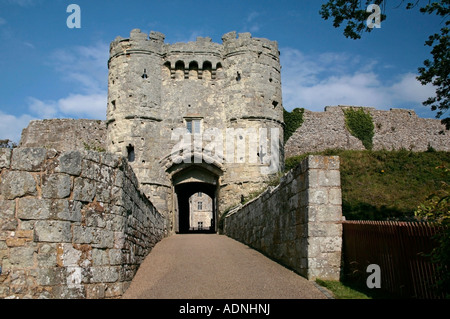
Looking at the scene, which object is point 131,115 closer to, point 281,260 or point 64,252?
point 281,260

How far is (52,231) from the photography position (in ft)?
19.3

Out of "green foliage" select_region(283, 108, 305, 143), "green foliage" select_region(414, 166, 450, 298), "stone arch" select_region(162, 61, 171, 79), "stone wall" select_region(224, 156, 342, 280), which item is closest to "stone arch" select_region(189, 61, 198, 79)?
"stone arch" select_region(162, 61, 171, 79)

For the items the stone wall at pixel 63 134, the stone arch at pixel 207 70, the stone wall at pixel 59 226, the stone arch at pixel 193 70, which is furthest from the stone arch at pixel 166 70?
the stone wall at pixel 59 226

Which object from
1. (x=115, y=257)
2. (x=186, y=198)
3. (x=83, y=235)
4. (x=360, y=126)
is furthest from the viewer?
(x=360, y=126)

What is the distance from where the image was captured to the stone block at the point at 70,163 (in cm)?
612

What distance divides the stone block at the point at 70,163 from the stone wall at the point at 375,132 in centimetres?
2610

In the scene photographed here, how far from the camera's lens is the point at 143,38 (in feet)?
73.7

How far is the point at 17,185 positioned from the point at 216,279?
12.9 feet

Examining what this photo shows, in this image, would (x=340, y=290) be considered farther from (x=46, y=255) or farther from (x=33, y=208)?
(x=33, y=208)

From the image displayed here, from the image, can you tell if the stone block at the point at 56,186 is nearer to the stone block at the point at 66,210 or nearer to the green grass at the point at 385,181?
the stone block at the point at 66,210

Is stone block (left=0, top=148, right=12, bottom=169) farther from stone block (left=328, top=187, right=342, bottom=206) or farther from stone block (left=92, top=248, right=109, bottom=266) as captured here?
stone block (left=328, top=187, right=342, bottom=206)

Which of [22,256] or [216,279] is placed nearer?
[22,256]

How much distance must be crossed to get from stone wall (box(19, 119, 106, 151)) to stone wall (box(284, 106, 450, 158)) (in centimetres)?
1436

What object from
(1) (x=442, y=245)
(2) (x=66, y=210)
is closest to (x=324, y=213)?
(1) (x=442, y=245)
